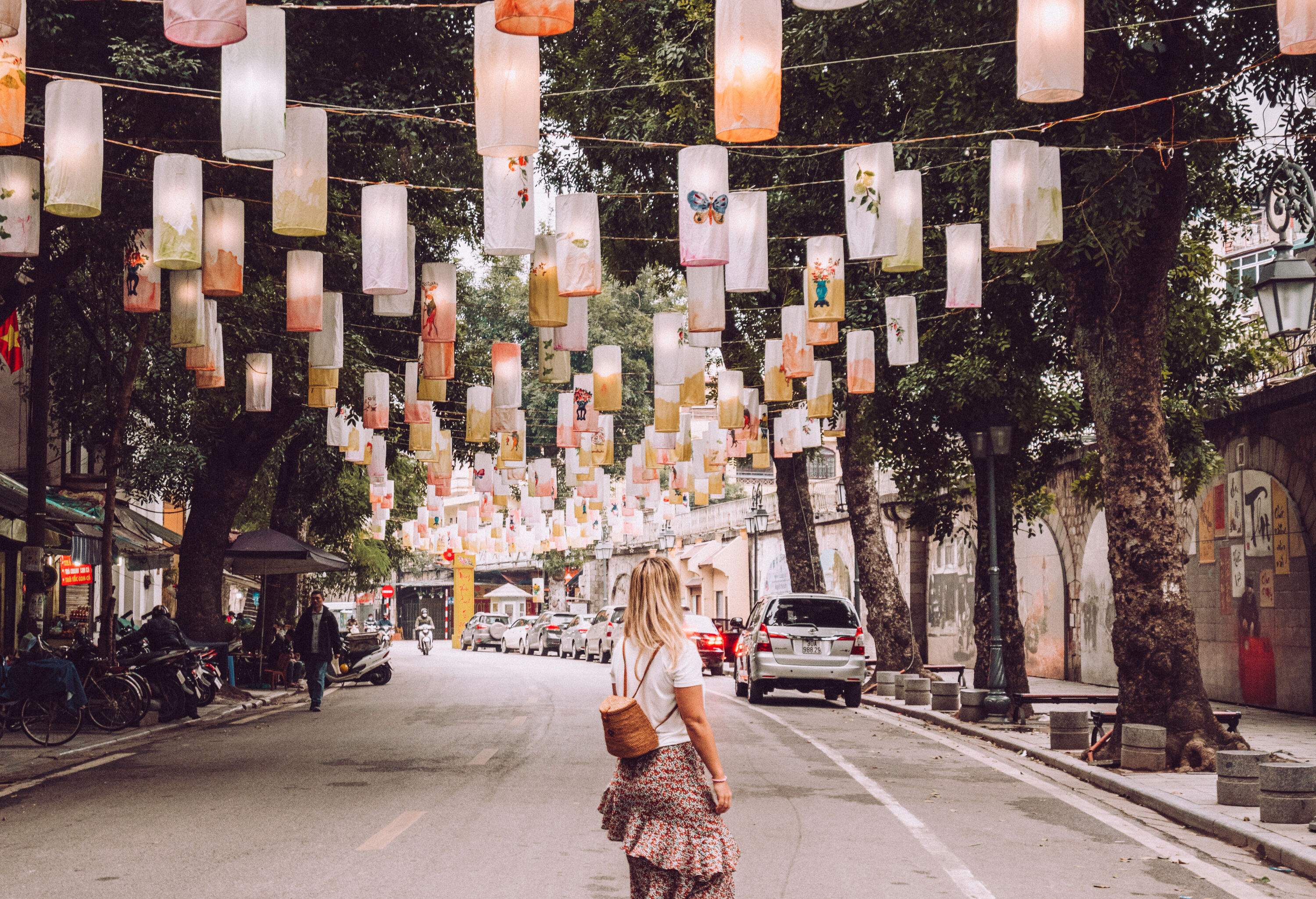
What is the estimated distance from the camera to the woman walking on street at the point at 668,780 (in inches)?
206

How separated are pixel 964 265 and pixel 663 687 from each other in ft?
36.7

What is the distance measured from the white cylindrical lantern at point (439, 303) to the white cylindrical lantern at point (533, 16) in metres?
9.33

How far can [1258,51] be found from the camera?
43.5 ft

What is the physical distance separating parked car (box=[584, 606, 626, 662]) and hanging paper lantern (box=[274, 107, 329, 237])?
99.3ft

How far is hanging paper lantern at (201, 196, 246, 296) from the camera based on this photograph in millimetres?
13625

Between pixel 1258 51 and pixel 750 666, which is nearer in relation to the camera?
pixel 1258 51

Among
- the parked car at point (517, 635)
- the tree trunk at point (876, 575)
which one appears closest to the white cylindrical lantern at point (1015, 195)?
the tree trunk at point (876, 575)

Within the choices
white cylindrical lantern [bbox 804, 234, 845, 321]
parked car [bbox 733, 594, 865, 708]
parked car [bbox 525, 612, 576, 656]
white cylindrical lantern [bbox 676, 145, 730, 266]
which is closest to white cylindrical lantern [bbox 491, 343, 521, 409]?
parked car [bbox 733, 594, 865, 708]

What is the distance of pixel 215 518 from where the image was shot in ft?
83.7

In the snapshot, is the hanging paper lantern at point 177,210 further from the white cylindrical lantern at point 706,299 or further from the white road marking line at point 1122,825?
the white road marking line at point 1122,825

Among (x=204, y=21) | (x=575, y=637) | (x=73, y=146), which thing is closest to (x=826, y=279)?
(x=73, y=146)

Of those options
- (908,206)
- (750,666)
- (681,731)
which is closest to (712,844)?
(681,731)

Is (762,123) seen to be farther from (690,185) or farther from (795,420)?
(795,420)

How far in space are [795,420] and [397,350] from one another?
752 centimetres
